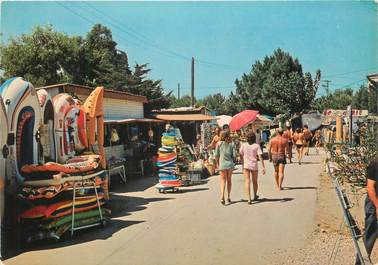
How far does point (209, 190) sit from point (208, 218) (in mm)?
3638

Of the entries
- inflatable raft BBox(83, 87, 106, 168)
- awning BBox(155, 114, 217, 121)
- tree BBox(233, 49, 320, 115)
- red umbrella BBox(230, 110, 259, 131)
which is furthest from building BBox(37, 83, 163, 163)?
tree BBox(233, 49, 320, 115)

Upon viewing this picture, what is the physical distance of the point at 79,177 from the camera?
281 inches

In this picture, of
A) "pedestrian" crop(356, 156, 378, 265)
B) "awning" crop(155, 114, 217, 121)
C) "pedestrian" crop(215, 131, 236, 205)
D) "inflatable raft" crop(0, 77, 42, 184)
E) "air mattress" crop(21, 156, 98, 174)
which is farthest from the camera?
"awning" crop(155, 114, 217, 121)

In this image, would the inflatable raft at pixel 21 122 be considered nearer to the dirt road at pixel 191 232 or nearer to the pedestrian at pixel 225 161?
the dirt road at pixel 191 232

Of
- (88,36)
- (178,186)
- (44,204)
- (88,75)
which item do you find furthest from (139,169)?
(88,36)

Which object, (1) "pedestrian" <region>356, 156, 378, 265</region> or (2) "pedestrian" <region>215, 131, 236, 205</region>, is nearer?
(1) "pedestrian" <region>356, 156, 378, 265</region>

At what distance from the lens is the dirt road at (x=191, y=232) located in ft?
19.1

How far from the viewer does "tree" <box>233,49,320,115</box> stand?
127 feet

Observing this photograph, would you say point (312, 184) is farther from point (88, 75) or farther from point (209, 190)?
point (88, 75)

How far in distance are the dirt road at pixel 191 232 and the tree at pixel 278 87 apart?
94.1 ft

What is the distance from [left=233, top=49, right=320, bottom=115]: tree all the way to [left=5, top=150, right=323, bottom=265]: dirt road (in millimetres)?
28680

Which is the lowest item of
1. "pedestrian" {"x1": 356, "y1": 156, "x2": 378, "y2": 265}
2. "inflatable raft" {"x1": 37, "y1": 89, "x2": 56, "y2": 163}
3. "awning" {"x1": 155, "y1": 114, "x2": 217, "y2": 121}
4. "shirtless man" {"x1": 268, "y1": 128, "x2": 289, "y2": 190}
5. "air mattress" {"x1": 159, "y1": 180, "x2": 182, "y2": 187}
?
"air mattress" {"x1": 159, "y1": 180, "x2": 182, "y2": 187}

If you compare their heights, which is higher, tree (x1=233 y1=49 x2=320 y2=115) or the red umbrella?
tree (x1=233 y1=49 x2=320 y2=115)

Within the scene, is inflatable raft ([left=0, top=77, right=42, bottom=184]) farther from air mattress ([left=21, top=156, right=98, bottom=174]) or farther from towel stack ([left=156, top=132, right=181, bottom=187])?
towel stack ([left=156, top=132, right=181, bottom=187])
